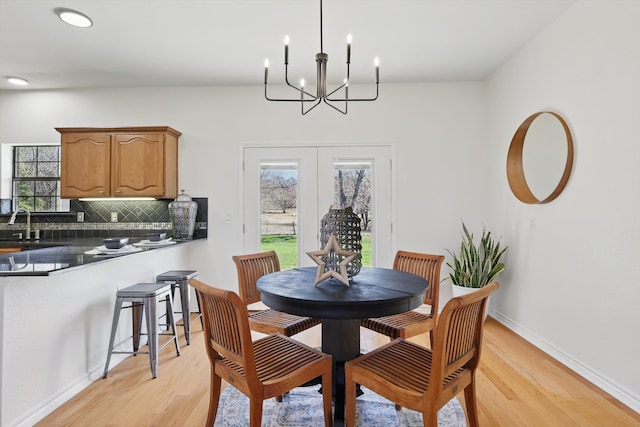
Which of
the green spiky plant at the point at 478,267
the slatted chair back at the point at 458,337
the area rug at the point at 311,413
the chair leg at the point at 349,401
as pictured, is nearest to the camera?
the slatted chair back at the point at 458,337

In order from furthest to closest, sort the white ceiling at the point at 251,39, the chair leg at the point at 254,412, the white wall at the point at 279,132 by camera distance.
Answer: the white wall at the point at 279,132 → the white ceiling at the point at 251,39 → the chair leg at the point at 254,412

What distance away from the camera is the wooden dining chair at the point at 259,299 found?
2186mm

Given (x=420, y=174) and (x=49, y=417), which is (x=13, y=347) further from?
(x=420, y=174)

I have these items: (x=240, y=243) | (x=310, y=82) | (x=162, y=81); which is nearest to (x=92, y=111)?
(x=162, y=81)

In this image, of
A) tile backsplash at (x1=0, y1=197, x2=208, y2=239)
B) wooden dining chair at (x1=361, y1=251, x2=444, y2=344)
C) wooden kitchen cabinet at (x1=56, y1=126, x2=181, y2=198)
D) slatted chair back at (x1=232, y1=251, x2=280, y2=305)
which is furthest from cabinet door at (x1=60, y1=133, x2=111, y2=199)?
wooden dining chair at (x1=361, y1=251, x2=444, y2=344)

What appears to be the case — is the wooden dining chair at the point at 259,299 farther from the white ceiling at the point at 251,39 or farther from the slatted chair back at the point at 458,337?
the white ceiling at the point at 251,39

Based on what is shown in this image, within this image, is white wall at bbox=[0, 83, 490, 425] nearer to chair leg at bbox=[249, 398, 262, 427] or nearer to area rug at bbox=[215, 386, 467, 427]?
area rug at bbox=[215, 386, 467, 427]

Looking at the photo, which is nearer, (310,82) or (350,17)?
(350,17)

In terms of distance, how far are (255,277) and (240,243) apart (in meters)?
1.53

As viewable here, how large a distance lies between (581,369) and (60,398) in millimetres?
3526

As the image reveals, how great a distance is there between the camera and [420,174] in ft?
13.0

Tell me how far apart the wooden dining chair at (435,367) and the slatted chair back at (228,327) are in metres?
0.50

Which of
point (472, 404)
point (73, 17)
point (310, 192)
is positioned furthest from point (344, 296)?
point (73, 17)

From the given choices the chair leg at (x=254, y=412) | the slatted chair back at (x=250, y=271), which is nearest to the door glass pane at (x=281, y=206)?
the slatted chair back at (x=250, y=271)
